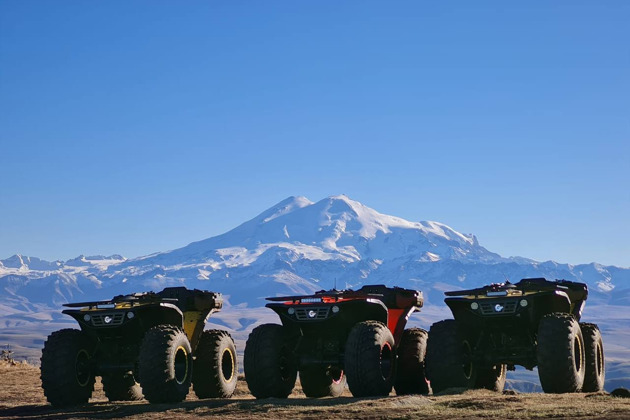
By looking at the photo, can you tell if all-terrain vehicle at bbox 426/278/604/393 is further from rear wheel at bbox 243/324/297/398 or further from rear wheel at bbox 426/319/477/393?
rear wheel at bbox 243/324/297/398

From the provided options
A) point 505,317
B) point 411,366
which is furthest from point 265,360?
point 505,317

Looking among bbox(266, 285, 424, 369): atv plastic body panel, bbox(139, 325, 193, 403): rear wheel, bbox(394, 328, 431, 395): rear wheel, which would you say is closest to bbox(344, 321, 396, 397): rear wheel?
bbox(266, 285, 424, 369): atv plastic body panel

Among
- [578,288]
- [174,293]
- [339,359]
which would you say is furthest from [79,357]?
[578,288]

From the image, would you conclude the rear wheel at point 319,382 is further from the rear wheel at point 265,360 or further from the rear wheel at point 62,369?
the rear wheel at point 62,369

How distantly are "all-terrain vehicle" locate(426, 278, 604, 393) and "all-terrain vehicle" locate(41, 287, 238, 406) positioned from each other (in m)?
6.03

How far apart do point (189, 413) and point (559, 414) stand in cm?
772

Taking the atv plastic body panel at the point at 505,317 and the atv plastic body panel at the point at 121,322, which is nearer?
the atv plastic body panel at the point at 505,317

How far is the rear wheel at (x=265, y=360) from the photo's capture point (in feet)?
78.3

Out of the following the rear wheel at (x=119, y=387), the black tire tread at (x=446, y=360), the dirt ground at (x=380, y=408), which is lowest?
the dirt ground at (x=380, y=408)

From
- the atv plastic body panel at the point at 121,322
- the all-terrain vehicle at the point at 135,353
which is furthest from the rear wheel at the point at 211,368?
the atv plastic body panel at the point at 121,322

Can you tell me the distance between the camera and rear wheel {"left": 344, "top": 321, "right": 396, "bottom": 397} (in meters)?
22.2

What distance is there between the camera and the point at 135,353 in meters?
24.4

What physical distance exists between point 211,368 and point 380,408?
7.60m

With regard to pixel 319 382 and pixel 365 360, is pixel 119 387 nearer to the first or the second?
pixel 319 382
